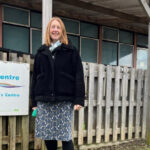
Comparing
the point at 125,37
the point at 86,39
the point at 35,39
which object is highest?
the point at 125,37

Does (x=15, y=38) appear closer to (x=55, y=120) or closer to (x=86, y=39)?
(x=86, y=39)

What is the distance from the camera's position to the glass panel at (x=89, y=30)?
8.39 meters

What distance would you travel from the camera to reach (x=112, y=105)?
4.18 meters

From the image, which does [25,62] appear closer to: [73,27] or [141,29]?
[73,27]

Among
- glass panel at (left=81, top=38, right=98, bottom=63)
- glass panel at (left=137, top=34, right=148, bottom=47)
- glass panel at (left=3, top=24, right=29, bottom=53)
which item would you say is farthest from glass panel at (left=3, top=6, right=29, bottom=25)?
glass panel at (left=137, top=34, right=148, bottom=47)

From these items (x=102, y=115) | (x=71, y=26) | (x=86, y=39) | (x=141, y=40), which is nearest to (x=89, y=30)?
(x=86, y=39)

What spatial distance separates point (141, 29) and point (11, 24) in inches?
246

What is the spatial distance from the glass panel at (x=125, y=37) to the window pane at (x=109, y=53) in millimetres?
505

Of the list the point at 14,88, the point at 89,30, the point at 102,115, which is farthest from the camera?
the point at 89,30

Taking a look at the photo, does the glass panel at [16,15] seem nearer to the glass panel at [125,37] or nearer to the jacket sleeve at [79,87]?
the glass panel at [125,37]

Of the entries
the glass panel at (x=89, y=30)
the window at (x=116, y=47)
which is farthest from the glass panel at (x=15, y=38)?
the window at (x=116, y=47)

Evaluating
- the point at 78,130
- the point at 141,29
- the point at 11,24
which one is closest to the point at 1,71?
the point at 78,130

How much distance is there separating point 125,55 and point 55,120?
27.3 feet

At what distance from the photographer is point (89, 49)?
28.8 ft
